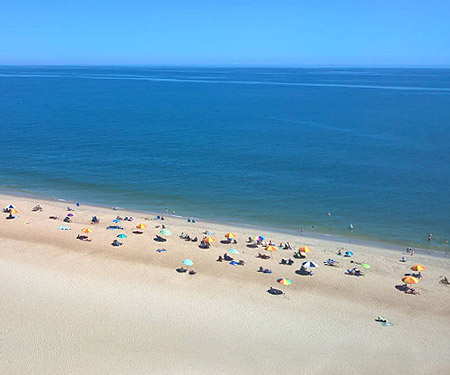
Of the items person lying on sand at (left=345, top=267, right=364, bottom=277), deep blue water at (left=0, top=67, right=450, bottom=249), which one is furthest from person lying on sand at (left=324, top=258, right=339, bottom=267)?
deep blue water at (left=0, top=67, right=450, bottom=249)

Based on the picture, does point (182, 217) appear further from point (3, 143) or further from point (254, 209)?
point (3, 143)

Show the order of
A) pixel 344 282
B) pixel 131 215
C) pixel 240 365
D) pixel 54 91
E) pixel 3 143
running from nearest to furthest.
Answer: pixel 240 365 < pixel 344 282 < pixel 131 215 < pixel 3 143 < pixel 54 91

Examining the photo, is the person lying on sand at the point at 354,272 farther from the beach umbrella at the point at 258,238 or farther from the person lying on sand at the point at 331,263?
the beach umbrella at the point at 258,238

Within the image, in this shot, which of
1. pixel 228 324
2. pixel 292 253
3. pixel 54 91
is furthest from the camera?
pixel 54 91

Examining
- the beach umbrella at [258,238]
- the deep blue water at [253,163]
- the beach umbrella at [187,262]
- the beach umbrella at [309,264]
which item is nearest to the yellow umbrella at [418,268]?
the deep blue water at [253,163]

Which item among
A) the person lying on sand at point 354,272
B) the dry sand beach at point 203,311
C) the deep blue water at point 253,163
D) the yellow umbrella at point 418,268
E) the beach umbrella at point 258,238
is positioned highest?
the deep blue water at point 253,163

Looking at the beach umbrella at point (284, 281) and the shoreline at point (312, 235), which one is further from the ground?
the beach umbrella at point (284, 281)

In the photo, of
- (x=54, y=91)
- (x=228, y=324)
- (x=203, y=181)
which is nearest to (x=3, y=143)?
(x=203, y=181)
